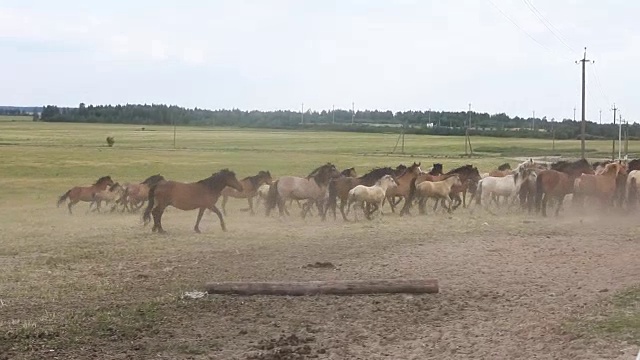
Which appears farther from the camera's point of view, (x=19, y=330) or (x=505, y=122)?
(x=505, y=122)

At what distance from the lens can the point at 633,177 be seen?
22.0 m

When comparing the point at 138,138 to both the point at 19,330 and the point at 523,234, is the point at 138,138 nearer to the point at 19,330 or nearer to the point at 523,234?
the point at 523,234

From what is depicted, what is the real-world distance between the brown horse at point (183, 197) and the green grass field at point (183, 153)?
1286cm

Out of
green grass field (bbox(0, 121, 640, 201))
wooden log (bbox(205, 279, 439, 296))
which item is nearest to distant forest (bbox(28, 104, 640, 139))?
green grass field (bbox(0, 121, 640, 201))

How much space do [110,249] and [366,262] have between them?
5.16 m

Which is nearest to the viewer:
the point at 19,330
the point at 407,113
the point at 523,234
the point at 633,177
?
the point at 19,330

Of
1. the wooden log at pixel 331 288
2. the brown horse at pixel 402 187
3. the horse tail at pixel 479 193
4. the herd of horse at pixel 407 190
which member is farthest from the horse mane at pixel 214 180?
the horse tail at pixel 479 193

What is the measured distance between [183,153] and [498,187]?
33130 millimetres

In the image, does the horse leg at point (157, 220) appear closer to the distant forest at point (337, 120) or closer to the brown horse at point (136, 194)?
the brown horse at point (136, 194)

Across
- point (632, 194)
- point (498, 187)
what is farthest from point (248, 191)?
point (632, 194)

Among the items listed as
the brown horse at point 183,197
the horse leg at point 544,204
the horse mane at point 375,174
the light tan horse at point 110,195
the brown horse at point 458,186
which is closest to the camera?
the brown horse at point 183,197

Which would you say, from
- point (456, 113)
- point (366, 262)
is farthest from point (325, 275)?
A: point (456, 113)

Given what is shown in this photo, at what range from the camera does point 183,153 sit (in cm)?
5266

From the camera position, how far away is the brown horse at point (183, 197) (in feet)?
58.2
